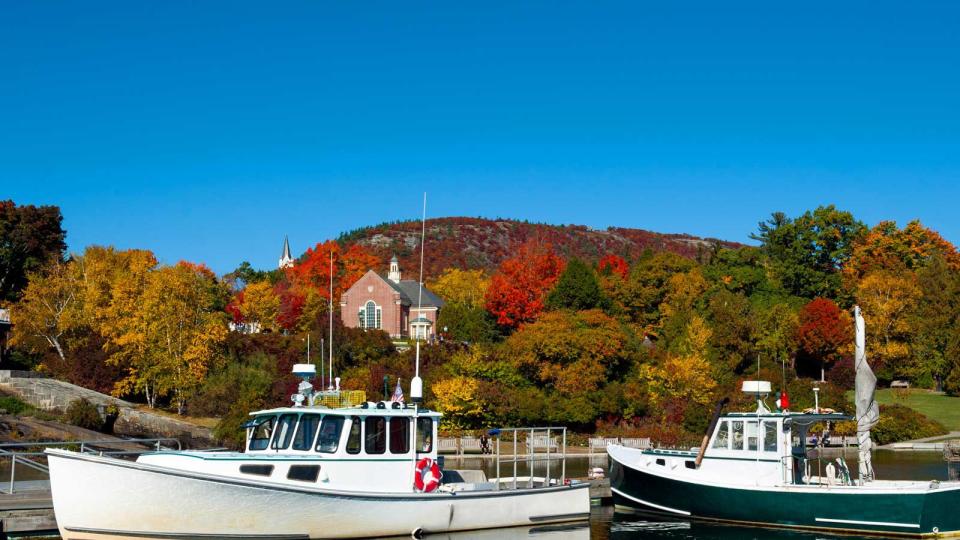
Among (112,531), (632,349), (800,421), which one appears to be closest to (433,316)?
(632,349)

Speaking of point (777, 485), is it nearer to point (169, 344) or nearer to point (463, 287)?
point (169, 344)

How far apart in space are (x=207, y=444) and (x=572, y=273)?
34.3m

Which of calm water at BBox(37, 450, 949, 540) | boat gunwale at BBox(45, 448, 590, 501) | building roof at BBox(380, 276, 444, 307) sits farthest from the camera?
building roof at BBox(380, 276, 444, 307)

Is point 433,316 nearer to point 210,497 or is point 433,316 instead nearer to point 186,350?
point 186,350

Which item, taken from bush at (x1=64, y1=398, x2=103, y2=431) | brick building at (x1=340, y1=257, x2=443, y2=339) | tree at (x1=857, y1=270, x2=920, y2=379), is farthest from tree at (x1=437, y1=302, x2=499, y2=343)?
bush at (x1=64, y1=398, x2=103, y2=431)

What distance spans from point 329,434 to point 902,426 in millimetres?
46403

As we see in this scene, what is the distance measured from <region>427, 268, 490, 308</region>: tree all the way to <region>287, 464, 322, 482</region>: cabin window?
8020cm

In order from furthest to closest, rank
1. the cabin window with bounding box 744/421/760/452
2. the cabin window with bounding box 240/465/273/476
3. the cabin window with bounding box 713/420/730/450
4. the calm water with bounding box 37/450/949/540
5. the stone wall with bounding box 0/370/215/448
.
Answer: the stone wall with bounding box 0/370/215/448, the cabin window with bounding box 713/420/730/450, the cabin window with bounding box 744/421/760/452, the calm water with bounding box 37/450/949/540, the cabin window with bounding box 240/465/273/476

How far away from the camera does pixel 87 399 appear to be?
183 ft

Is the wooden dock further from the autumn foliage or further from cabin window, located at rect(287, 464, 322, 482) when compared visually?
the autumn foliage

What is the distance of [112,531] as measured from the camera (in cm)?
2020

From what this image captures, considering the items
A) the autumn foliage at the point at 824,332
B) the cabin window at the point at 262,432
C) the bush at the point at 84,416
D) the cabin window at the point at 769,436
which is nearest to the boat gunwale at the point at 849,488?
the cabin window at the point at 769,436

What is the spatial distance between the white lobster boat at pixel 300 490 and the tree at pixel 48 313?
46000mm

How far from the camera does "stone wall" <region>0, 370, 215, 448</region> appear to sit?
54694mm
